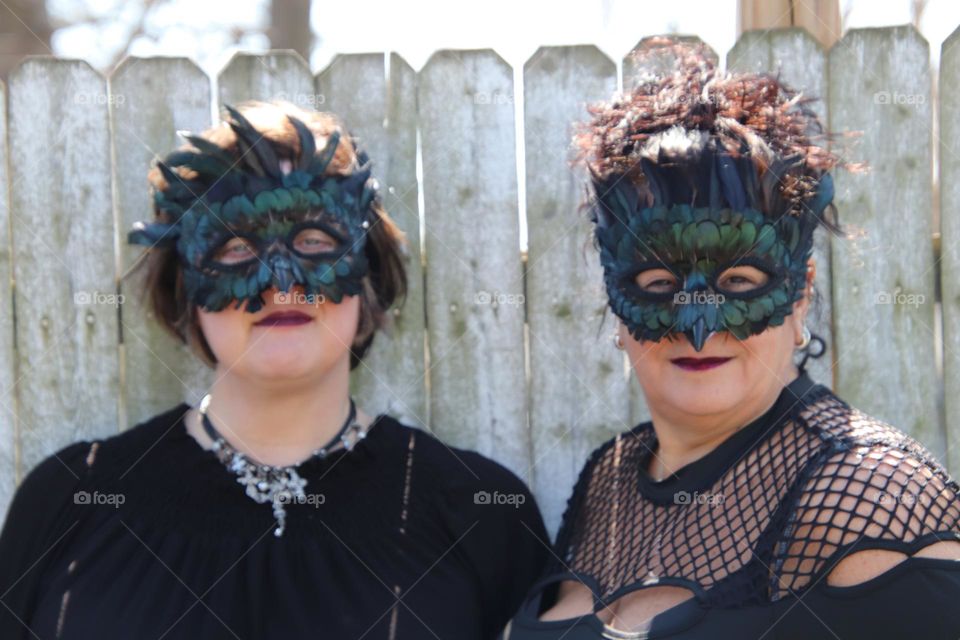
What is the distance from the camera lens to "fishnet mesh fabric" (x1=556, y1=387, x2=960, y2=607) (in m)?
2.11

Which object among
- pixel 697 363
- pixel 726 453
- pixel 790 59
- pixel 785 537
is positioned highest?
pixel 790 59

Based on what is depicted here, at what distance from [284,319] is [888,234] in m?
1.78

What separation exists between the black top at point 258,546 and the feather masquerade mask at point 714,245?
777 mm

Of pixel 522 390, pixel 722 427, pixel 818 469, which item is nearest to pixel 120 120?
pixel 522 390

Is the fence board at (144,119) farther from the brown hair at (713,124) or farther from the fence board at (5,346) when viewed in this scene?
the brown hair at (713,124)

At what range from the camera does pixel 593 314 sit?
3.43 metres

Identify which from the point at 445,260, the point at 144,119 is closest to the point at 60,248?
the point at 144,119

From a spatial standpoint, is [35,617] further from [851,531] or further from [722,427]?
[851,531]

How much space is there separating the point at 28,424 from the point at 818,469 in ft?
7.71

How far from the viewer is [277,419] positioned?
297 centimetres

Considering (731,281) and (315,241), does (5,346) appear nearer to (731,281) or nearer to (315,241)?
(315,241)

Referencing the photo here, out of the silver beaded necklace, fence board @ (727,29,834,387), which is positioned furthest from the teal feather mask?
fence board @ (727,29,834,387)

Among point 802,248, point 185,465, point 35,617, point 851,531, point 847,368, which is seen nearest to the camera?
point 851,531

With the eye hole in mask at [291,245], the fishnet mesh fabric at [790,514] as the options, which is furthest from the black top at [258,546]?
the eye hole in mask at [291,245]
